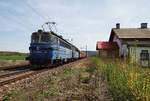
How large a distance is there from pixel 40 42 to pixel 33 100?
662 inches

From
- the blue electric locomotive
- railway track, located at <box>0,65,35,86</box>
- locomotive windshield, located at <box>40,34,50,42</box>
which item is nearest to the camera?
railway track, located at <box>0,65,35,86</box>

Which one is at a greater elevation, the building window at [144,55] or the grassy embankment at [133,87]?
the building window at [144,55]

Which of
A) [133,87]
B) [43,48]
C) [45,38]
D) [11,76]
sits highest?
[45,38]

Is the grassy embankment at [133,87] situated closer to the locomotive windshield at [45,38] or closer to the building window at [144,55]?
the locomotive windshield at [45,38]

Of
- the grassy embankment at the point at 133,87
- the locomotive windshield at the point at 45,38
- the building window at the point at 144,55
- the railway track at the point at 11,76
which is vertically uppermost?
the locomotive windshield at the point at 45,38

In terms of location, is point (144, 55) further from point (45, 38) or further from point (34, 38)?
point (34, 38)

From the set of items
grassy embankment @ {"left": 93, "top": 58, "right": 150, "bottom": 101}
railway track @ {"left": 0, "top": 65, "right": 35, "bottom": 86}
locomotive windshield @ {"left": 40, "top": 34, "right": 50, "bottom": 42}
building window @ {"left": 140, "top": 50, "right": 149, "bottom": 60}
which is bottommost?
railway track @ {"left": 0, "top": 65, "right": 35, "bottom": 86}

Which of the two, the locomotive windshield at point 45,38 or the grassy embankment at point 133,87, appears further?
the locomotive windshield at point 45,38

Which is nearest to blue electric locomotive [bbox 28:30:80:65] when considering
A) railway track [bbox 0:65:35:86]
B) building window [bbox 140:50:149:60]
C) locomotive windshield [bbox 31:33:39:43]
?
locomotive windshield [bbox 31:33:39:43]

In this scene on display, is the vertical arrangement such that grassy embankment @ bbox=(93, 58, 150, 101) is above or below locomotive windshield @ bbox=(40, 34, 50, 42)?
below

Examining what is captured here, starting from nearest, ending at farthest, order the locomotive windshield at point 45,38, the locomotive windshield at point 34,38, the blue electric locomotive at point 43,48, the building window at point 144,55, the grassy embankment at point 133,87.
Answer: the grassy embankment at point 133,87 → the blue electric locomotive at point 43,48 → the locomotive windshield at point 45,38 → the locomotive windshield at point 34,38 → the building window at point 144,55

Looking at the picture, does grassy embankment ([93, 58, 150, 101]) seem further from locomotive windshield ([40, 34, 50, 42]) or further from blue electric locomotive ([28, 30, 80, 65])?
locomotive windshield ([40, 34, 50, 42])

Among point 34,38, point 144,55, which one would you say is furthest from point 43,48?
point 144,55

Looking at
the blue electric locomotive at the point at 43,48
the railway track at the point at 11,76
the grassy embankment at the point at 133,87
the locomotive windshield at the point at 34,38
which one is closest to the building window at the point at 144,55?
the blue electric locomotive at the point at 43,48
